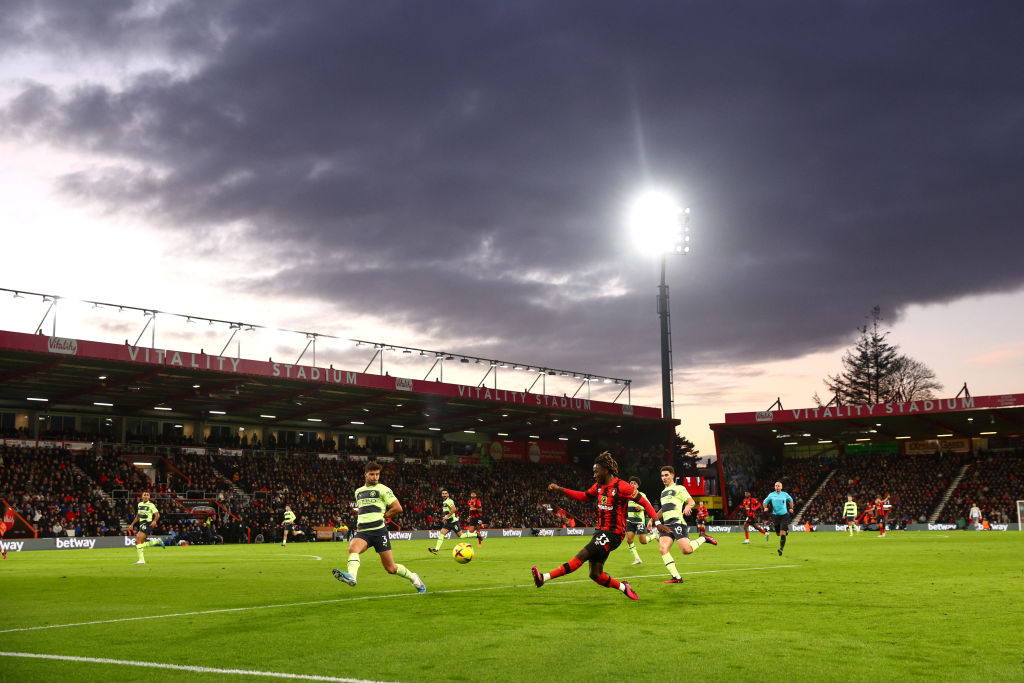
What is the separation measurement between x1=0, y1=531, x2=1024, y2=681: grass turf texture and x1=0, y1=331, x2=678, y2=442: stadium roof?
27.9 meters

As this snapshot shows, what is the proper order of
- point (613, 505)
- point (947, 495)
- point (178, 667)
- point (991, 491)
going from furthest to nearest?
point (947, 495)
point (991, 491)
point (613, 505)
point (178, 667)

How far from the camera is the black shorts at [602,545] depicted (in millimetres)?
12461

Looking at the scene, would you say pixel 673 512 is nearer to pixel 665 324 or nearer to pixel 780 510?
pixel 780 510

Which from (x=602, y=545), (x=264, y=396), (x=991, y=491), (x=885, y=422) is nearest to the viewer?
(x=602, y=545)

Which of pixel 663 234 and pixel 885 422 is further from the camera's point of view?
pixel 885 422

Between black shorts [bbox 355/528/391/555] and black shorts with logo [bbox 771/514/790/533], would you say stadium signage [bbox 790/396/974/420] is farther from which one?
black shorts [bbox 355/528/391/555]

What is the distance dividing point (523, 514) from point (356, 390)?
17.5 m

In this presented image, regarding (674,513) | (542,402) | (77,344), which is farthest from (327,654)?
(542,402)

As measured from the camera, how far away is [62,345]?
42.6 m

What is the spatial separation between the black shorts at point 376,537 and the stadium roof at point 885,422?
183 feet

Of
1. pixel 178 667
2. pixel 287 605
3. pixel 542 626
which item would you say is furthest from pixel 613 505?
pixel 178 667

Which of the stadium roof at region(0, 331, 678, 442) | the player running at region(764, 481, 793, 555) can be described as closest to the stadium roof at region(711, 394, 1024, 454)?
the stadium roof at region(0, 331, 678, 442)

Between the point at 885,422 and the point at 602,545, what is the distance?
2506 inches

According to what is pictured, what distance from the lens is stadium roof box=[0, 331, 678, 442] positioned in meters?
45.3
